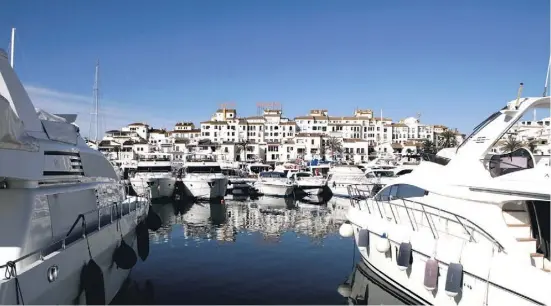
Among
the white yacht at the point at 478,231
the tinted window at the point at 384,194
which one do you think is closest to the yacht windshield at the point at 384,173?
the tinted window at the point at 384,194

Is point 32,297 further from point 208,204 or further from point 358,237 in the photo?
point 208,204

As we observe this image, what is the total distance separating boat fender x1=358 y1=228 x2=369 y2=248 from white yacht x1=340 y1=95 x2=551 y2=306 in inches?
32.5

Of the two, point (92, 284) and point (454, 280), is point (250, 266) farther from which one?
point (454, 280)

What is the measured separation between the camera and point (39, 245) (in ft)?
27.3

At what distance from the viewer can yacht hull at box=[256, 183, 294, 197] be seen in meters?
45.3

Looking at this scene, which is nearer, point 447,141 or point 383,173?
point 383,173

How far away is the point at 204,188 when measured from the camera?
3994cm

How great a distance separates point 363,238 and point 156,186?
29142mm

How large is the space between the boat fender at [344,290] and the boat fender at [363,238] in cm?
152

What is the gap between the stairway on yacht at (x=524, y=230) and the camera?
941cm

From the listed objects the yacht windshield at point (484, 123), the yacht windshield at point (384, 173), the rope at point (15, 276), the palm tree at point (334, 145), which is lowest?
the rope at point (15, 276)

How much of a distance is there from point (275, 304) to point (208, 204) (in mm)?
27248

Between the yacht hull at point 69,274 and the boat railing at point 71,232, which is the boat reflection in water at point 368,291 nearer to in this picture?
the yacht hull at point 69,274

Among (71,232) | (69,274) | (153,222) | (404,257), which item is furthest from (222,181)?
(69,274)
